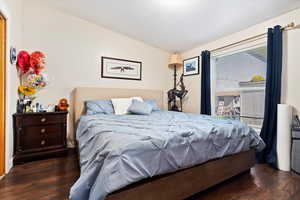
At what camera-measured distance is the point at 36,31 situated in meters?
2.72

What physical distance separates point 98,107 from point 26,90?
1121mm

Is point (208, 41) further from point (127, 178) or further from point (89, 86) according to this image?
point (127, 178)

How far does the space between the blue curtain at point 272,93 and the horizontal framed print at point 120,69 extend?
2.53 m

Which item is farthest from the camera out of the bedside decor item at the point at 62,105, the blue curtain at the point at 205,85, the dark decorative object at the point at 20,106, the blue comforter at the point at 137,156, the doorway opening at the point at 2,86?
the blue curtain at the point at 205,85

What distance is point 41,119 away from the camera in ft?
7.84

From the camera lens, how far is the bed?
39.6 inches

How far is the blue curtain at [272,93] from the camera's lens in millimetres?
2234

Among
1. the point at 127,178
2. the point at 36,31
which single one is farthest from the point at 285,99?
the point at 36,31

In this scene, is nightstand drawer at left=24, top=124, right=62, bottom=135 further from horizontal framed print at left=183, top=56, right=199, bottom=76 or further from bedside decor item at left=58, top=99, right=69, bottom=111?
horizontal framed print at left=183, top=56, right=199, bottom=76

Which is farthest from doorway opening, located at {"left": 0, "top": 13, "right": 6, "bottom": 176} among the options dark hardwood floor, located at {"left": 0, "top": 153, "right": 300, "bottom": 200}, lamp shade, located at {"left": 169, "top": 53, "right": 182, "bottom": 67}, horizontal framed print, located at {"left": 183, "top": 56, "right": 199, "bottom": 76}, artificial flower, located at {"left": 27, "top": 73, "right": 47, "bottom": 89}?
horizontal framed print, located at {"left": 183, "top": 56, "right": 199, "bottom": 76}

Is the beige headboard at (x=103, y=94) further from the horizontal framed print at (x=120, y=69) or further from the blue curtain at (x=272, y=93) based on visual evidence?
the blue curtain at (x=272, y=93)

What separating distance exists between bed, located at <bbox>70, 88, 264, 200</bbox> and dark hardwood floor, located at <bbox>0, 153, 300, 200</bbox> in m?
0.14

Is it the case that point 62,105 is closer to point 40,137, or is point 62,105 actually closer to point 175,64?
point 40,137

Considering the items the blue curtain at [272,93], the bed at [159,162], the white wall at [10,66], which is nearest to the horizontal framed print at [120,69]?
the white wall at [10,66]
